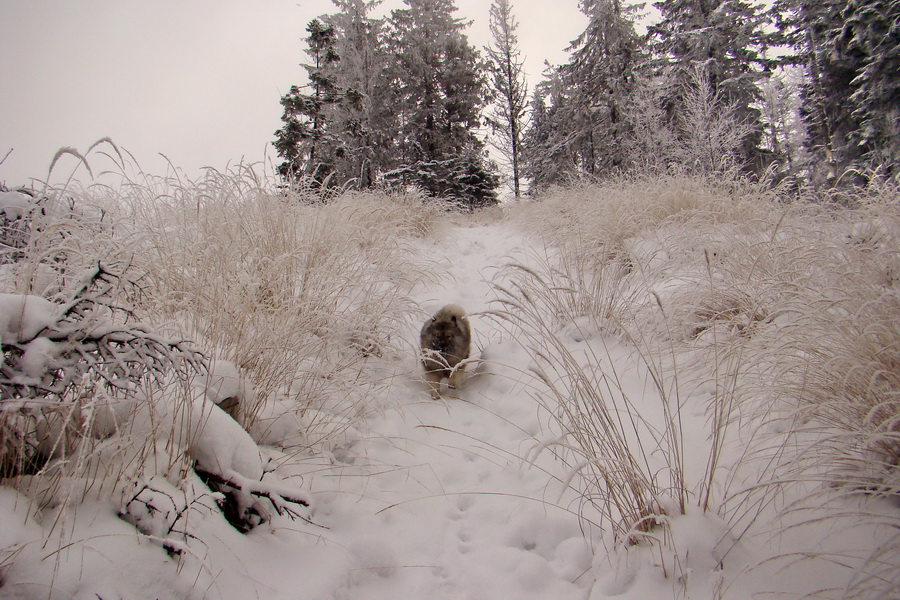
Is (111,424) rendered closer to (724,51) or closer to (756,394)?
(756,394)

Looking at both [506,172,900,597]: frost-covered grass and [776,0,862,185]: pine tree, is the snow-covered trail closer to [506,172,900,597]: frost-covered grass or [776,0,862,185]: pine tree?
[506,172,900,597]: frost-covered grass

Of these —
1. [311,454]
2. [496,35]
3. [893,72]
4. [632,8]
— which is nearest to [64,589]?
[311,454]

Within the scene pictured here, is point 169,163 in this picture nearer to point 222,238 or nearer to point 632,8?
point 222,238

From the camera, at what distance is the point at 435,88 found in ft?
47.1

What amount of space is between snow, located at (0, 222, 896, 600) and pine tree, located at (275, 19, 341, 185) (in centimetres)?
984

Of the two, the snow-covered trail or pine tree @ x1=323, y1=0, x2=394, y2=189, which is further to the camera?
pine tree @ x1=323, y1=0, x2=394, y2=189

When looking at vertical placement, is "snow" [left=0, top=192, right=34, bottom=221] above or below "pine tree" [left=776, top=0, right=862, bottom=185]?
below

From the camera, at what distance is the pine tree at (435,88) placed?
555 inches

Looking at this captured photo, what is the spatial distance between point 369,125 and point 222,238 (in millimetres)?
13479

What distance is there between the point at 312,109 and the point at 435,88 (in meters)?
5.68

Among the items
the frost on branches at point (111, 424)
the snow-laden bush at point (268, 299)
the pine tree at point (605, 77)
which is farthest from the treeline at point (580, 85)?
the frost on branches at point (111, 424)

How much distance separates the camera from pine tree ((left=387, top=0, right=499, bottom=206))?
14.1 meters

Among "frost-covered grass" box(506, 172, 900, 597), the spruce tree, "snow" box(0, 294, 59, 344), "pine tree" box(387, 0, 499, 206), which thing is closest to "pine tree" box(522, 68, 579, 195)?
the spruce tree

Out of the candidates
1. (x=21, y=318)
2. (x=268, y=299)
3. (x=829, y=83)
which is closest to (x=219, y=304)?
(x=268, y=299)
